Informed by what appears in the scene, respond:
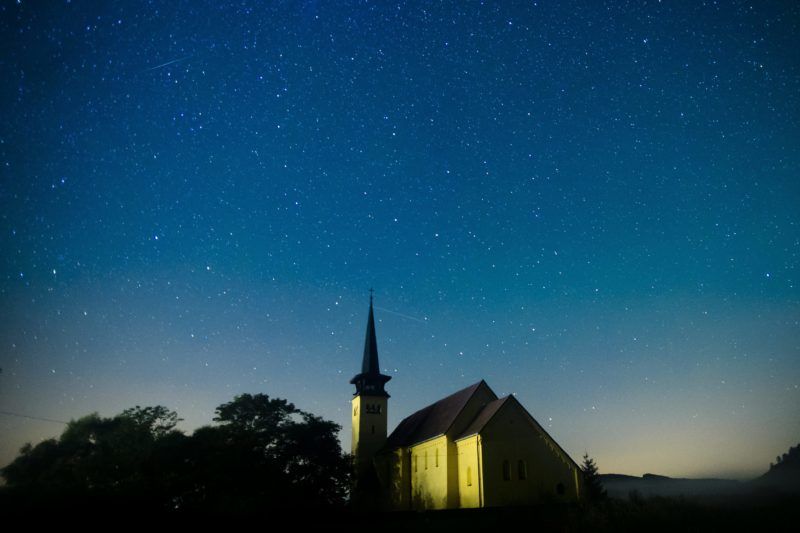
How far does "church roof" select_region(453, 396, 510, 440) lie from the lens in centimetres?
3328

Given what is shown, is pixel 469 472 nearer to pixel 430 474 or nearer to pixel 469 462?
pixel 469 462

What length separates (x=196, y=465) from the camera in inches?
1030

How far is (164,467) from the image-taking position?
25734mm

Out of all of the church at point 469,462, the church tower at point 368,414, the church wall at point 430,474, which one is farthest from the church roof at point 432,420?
the church tower at point 368,414

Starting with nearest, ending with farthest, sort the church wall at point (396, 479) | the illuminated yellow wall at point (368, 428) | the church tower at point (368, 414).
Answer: the church wall at point (396, 479)
the church tower at point (368, 414)
the illuminated yellow wall at point (368, 428)

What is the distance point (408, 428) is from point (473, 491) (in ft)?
53.5

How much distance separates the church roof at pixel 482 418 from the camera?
109ft

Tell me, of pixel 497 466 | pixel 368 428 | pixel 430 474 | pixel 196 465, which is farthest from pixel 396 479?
pixel 196 465

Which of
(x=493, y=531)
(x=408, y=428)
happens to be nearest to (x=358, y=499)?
(x=408, y=428)

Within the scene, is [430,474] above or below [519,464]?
below

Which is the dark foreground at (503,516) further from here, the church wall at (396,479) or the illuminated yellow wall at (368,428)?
the illuminated yellow wall at (368,428)

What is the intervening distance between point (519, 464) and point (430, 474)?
814 cm

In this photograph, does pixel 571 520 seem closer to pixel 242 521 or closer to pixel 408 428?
pixel 242 521

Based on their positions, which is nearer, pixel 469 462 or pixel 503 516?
pixel 503 516
